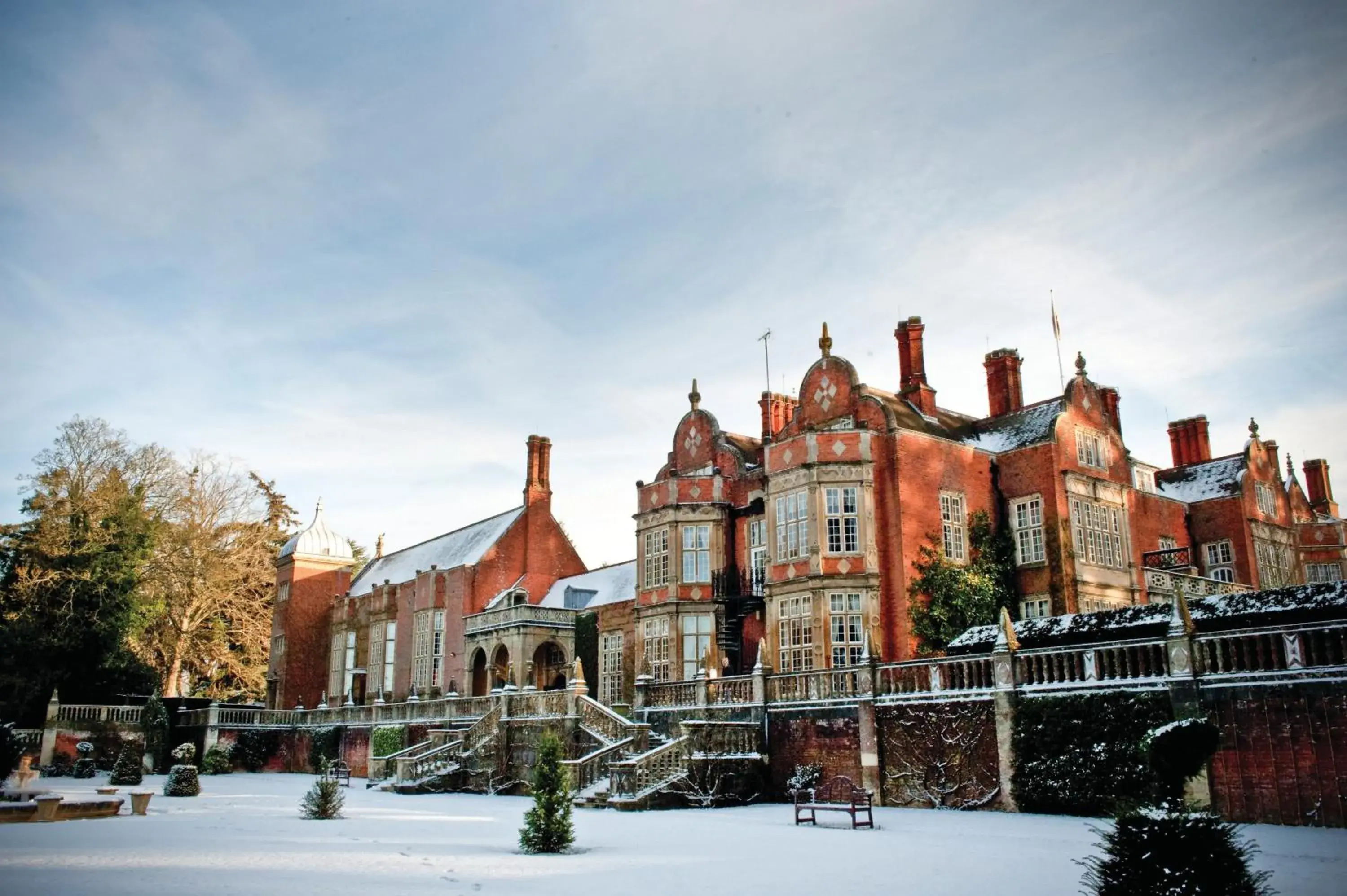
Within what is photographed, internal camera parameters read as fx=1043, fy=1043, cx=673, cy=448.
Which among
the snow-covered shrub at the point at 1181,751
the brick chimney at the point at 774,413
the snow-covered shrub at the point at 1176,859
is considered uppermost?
the brick chimney at the point at 774,413

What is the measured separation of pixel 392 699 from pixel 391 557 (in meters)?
11.8

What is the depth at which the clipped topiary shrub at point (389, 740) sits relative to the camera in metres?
40.0

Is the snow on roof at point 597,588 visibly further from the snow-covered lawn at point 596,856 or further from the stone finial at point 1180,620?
the stone finial at point 1180,620

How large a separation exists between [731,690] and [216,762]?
95.7 feet

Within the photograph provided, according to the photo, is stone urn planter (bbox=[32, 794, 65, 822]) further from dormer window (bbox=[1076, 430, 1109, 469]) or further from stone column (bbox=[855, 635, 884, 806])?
dormer window (bbox=[1076, 430, 1109, 469])

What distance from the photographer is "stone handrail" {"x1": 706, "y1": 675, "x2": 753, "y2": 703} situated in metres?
27.8

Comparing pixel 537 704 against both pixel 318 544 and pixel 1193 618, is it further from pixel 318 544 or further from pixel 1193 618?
pixel 318 544

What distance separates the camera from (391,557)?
6291cm

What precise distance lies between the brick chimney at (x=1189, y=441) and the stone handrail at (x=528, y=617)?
88.0ft

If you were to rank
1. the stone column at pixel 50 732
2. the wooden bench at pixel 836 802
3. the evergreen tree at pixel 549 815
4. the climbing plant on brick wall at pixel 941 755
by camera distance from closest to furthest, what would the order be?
the evergreen tree at pixel 549 815 < the wooden bench at pixel 836 802 < the climbing plant on brick wall at pixel 941 755 < the stone column at pixel 50 732

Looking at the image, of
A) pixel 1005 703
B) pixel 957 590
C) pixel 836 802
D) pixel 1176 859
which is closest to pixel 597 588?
pixel 957 590

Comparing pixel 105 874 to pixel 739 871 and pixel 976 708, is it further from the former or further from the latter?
pixel 976 708

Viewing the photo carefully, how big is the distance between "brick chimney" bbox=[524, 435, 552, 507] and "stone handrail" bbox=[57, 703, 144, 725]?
1944 centimetres

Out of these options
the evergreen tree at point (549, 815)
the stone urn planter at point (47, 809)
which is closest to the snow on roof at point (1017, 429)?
the evergreen tree at point (549, 815)
